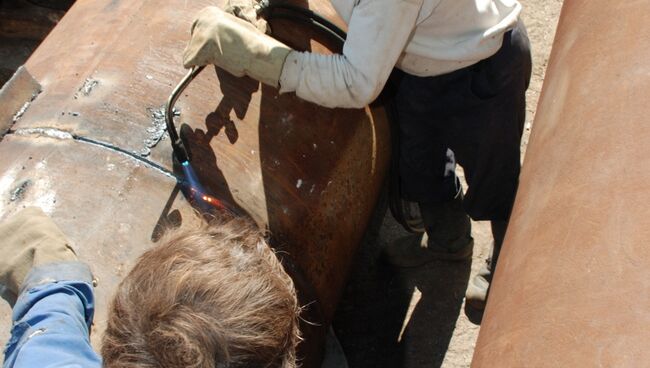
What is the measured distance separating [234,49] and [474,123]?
0.85 meters

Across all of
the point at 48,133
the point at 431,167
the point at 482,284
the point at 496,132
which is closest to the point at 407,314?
the point at 482,284

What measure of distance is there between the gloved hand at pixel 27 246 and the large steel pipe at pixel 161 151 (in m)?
0.06

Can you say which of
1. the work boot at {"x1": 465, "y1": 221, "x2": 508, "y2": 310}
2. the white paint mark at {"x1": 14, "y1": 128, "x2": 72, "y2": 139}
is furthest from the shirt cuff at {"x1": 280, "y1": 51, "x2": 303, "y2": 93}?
the work boot at {"x1": 465, "y1": 221, "x2": 508, "y2": 310}

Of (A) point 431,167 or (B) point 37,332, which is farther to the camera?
(A) point 431,167

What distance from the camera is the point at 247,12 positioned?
193 cm

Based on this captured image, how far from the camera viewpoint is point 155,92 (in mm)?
1883

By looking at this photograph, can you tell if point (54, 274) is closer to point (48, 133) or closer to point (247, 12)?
point (48, 133)

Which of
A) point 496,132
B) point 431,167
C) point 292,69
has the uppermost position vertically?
point 292,69

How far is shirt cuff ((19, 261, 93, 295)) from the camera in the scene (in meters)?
1.48

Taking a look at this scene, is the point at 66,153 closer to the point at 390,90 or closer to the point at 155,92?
the point at 155,92

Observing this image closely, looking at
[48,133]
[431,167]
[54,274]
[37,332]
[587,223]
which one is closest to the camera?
[587,223]

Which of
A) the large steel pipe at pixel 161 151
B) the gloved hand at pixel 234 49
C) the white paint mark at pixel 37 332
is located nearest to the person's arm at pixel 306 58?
the gloved hand at pixel 234 49

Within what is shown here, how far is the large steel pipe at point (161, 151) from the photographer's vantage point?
1710 millimetres

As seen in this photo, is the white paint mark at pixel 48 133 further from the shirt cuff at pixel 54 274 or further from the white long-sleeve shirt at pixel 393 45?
the white long-sleeve shirt at pixel 393 45
